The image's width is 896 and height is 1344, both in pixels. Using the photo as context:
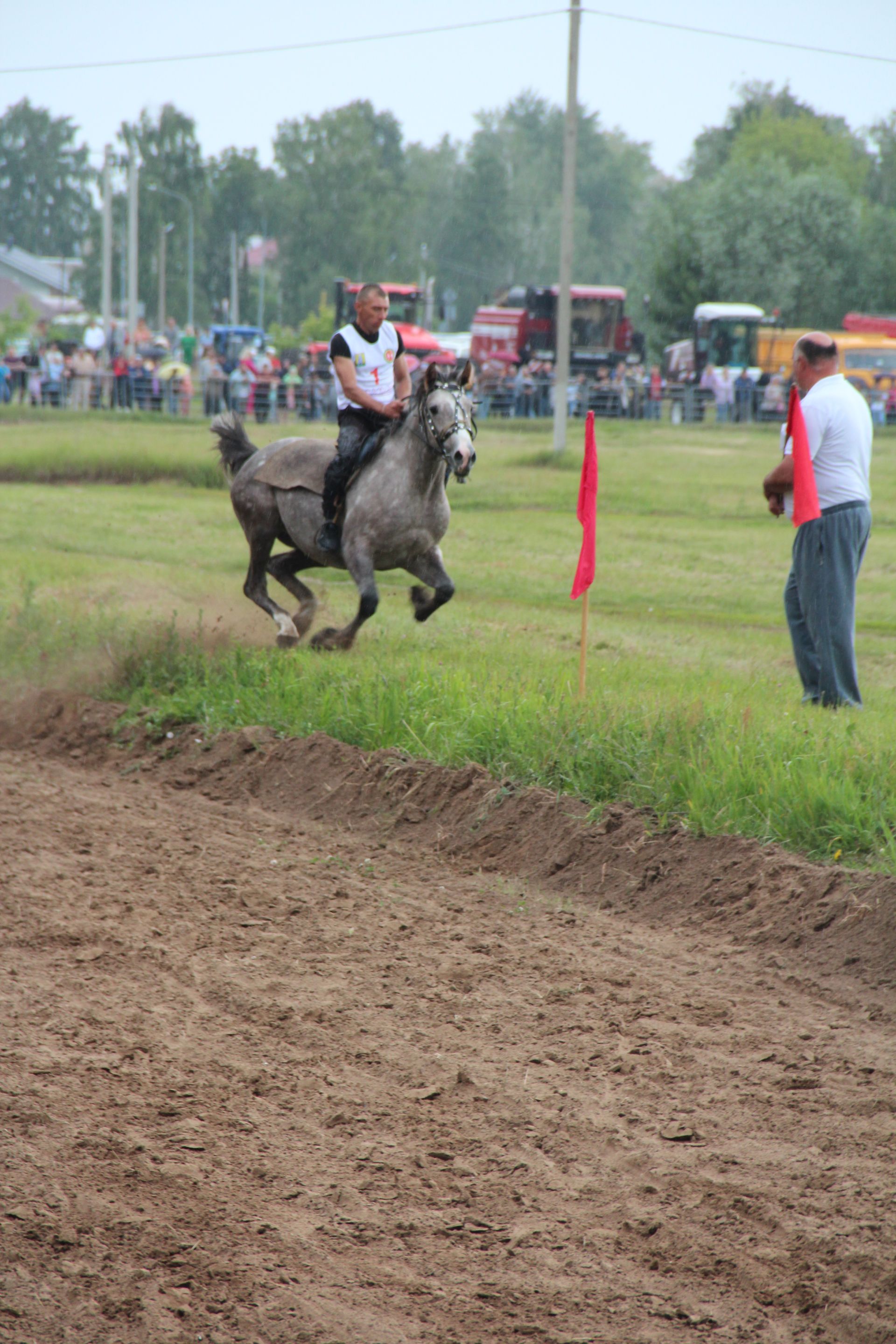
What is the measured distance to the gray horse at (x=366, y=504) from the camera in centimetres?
924

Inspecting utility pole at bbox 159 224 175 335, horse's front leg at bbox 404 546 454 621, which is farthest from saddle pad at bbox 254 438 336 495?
utility pole at bbox 159 224 175 335

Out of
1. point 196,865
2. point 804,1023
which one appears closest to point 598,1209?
point 804,1023

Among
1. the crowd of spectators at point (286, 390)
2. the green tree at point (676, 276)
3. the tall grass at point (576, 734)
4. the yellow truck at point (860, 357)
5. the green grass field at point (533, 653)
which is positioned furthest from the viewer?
the green tree at point (676, 276)

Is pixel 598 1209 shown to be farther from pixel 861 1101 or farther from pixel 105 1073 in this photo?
pixel 105 1073

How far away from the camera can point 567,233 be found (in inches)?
1054

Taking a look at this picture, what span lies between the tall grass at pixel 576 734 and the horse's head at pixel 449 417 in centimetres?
135

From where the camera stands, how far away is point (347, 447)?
9812 millimetres

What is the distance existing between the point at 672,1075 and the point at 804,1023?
0.72 metres

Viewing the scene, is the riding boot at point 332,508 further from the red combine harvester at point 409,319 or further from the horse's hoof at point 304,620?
the red combine harvester at point 409,319

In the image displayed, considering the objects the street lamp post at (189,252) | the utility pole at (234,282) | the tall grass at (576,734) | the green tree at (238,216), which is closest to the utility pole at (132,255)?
the tall grass at (576,734)

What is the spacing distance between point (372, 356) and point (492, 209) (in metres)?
108

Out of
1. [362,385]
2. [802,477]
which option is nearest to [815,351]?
[802,477]

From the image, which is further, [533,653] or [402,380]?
[533,653]

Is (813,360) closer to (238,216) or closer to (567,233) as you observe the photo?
(567,233)
